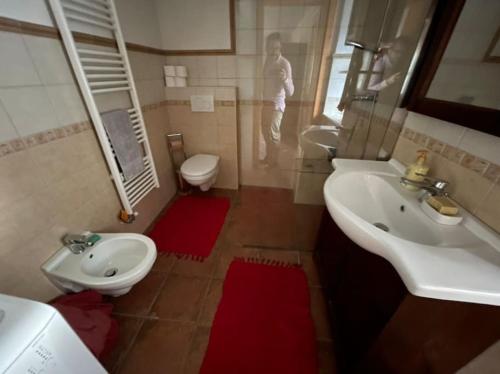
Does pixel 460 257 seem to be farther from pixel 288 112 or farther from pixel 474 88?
pixel 288 112

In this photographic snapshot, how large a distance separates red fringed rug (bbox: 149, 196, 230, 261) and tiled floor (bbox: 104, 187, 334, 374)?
0.08m

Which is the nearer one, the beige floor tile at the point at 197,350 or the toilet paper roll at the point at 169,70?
the beige floor tile at the point at 197,350

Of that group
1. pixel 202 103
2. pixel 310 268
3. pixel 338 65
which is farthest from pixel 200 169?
pixel 338 65

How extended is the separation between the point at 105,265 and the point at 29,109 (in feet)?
3.13

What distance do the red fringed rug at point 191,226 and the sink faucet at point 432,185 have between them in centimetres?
149

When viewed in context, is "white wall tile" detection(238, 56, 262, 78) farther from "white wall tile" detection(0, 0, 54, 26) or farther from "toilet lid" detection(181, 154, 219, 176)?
"white wall tile" detection(0, 0, 54, 26)

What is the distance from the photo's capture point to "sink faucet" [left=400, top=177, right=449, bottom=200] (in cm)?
86

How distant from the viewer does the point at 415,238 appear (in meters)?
0.87

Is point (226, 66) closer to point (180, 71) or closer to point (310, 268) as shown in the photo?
point (180, 71)

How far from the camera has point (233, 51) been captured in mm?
2002

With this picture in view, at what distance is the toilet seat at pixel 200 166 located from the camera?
2.06 meters

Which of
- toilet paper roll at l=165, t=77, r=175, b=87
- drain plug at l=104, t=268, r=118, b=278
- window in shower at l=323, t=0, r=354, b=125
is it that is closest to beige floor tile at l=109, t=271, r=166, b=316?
drain plug at l=104, t=268, r=118, b=278

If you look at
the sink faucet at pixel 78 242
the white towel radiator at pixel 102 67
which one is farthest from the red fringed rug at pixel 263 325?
the white towel radiator at pixel 102 67

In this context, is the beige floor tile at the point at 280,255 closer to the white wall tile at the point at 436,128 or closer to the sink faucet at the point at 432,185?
the sink faucet at the point at 432,185
